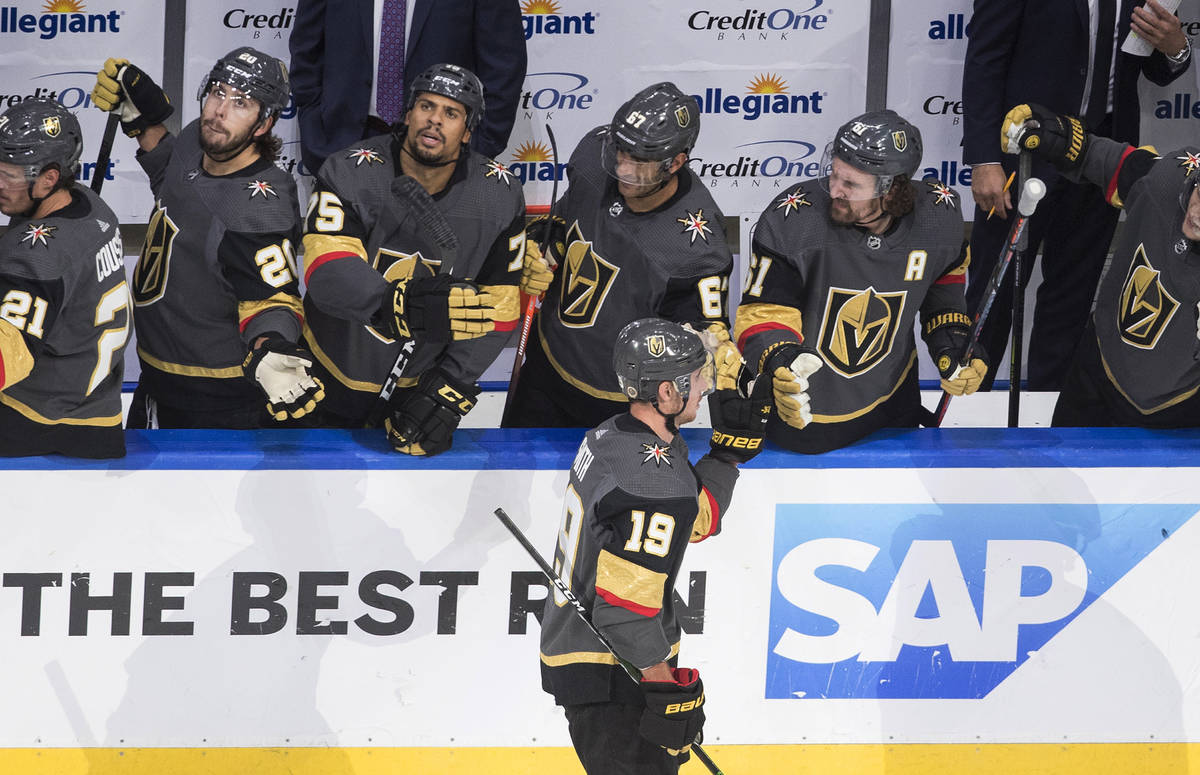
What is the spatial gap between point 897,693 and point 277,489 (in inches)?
72.7

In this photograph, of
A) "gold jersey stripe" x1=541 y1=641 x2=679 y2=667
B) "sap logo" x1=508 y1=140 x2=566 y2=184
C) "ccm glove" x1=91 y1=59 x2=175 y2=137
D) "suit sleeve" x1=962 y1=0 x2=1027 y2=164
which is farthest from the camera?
"sap logo" x1=508 y1=140 x2=566 y2=184

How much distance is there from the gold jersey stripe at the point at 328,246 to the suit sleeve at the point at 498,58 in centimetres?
155

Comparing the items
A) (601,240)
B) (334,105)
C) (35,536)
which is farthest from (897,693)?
(334,105)

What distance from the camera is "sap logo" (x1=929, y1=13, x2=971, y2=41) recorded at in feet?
20.2

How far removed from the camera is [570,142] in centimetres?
629

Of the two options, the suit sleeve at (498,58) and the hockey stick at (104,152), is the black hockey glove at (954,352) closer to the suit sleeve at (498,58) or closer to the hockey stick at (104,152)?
the suit sleeve at (498,58)

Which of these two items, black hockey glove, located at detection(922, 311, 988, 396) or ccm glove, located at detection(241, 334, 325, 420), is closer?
ccm glove, located at detection(241, 334, 325, 420)

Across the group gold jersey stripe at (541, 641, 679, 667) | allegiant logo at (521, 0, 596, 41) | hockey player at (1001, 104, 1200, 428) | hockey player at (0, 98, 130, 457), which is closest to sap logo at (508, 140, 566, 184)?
allegiant logo at (521, 0, 596, 41)

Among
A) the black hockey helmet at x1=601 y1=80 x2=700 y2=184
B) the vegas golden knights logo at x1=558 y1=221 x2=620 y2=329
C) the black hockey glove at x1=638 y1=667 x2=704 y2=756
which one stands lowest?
the black hockey glove at x1=638 y1=667 x2=704 y2=756

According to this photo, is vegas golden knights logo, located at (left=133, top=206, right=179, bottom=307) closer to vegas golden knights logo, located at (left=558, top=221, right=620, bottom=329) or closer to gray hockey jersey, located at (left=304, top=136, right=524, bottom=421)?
gray hockey jersey, located at (left=304, top=136, right=524, bottom=421)

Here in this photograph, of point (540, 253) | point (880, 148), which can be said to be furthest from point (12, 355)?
point (880, 148)

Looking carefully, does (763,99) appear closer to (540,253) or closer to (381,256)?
(540,253)

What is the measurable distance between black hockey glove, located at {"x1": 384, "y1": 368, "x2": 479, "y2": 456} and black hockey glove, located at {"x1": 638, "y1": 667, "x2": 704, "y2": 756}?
99 centimetres

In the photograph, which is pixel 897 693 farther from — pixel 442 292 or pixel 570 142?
pixel 570 142
